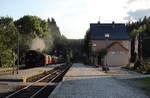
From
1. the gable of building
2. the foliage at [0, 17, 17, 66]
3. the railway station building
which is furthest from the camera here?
the gable of building

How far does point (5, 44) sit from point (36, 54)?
19.3 feet

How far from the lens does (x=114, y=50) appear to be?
7656 cm

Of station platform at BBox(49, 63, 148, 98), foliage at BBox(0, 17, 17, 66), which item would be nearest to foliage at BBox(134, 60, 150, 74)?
Result: station platform at BBox(49, 63, 148, 98)

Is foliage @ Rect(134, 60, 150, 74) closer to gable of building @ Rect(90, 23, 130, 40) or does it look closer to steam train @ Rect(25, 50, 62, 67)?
steam train @ Rect(25, 50, 62, 67)

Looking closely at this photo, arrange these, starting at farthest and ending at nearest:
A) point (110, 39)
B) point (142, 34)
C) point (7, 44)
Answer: point (142, 34)
point (110, 39)
point (7, 44)

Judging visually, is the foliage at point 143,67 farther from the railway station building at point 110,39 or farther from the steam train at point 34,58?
the railway station building at point 110,39

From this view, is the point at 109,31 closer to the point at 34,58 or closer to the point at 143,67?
the point at 34,58

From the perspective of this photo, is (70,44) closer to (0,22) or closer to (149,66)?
(0,22)

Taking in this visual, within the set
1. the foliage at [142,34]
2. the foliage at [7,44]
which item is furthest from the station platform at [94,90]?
the foliage at [142,34]

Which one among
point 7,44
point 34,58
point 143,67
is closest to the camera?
point 143,67

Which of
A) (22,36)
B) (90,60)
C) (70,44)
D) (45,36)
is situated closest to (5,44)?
(22,36)

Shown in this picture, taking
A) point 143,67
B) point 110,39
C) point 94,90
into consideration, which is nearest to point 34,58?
point 143,67

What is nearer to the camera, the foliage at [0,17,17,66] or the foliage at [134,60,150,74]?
the foliage at [134,60,150,74]

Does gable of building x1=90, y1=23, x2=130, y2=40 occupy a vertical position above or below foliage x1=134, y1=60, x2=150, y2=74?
above
